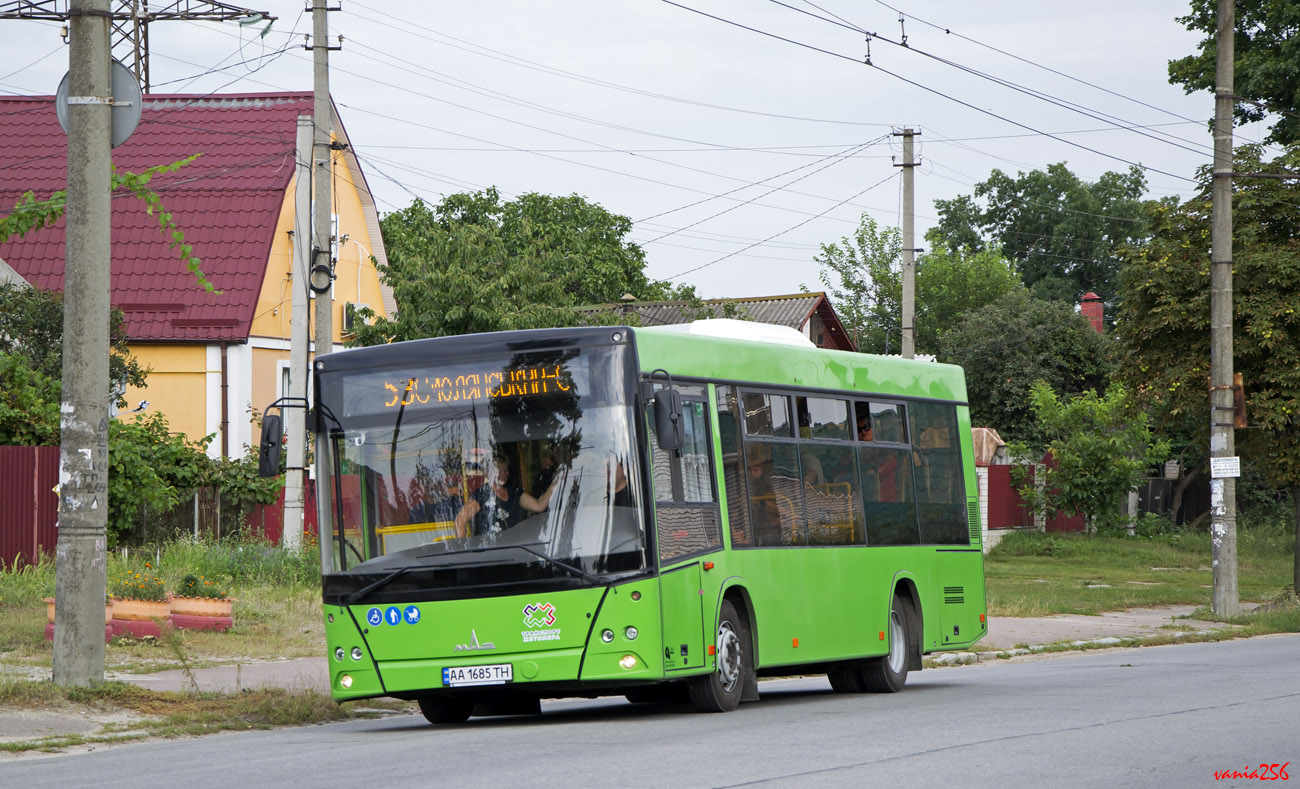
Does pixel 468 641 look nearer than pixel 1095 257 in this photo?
Yes

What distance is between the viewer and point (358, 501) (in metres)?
12.2

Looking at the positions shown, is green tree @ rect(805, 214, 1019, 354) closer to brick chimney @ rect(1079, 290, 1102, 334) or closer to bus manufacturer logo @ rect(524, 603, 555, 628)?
brick chimney @ rect(1079, 290, 1102, 334)

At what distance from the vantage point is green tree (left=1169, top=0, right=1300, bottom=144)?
3766cm

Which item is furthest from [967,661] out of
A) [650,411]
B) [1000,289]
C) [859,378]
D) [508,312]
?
[1000,289]

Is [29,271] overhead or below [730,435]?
overhead

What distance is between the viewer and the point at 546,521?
11.8 metres

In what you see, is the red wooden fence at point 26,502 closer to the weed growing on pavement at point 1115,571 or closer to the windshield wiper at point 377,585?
the windshield wiper at point 377,585

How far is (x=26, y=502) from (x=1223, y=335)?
18.1 metres

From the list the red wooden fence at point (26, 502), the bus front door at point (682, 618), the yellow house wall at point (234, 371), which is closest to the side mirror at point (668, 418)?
the bus front door at point (682, 618)

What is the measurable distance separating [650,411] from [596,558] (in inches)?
45.5

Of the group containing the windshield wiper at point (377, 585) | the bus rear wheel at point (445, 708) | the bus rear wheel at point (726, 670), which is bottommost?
the bus rear wheel at point (445, 708)

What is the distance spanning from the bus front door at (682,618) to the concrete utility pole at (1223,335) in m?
16.0

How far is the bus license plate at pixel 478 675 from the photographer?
11.7 meters

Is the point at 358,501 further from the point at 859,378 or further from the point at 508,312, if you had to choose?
the point at 508,312
